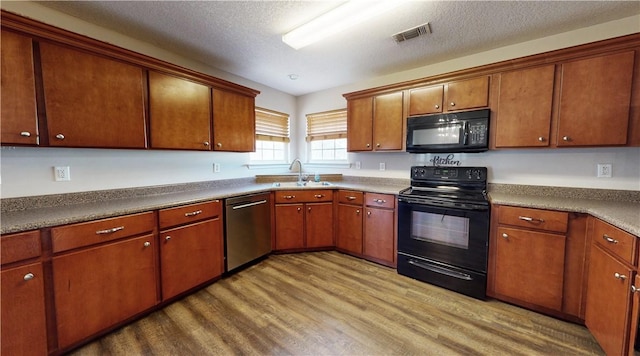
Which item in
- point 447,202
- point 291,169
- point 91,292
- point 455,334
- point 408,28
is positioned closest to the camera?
point 91,292

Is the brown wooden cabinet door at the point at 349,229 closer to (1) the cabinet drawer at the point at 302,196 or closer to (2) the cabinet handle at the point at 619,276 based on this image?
(1) the cabinet drawer at the point at 302,196

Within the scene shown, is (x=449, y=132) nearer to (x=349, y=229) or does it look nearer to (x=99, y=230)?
(x=349, y=229)

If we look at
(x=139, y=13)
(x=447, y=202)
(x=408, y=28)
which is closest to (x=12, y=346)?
(x=139, y=13)

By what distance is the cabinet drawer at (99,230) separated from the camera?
4.80ft

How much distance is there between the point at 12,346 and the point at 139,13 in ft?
7.60

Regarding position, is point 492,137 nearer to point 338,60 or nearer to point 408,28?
point 408,28

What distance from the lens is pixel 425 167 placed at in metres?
2.82

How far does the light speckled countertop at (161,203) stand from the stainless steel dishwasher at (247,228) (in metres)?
0.14

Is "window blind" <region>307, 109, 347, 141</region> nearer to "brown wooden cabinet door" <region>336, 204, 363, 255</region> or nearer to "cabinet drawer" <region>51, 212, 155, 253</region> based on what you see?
"brown wooden cabinet door" <region>336, 204, 363, 255</region>

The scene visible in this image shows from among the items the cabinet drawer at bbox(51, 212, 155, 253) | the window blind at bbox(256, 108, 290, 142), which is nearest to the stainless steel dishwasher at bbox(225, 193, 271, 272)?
the cabinet drawer at bbox(51, 212, 155, 253)

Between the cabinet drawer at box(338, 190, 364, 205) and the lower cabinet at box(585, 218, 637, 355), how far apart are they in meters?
1.90

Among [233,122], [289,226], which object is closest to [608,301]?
[289,226]

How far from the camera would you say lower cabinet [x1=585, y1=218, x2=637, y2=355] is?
1.29 metres

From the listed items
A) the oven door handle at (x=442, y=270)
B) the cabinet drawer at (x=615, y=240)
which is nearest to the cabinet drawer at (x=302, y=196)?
the oven door handle at (x=442, y=270)
